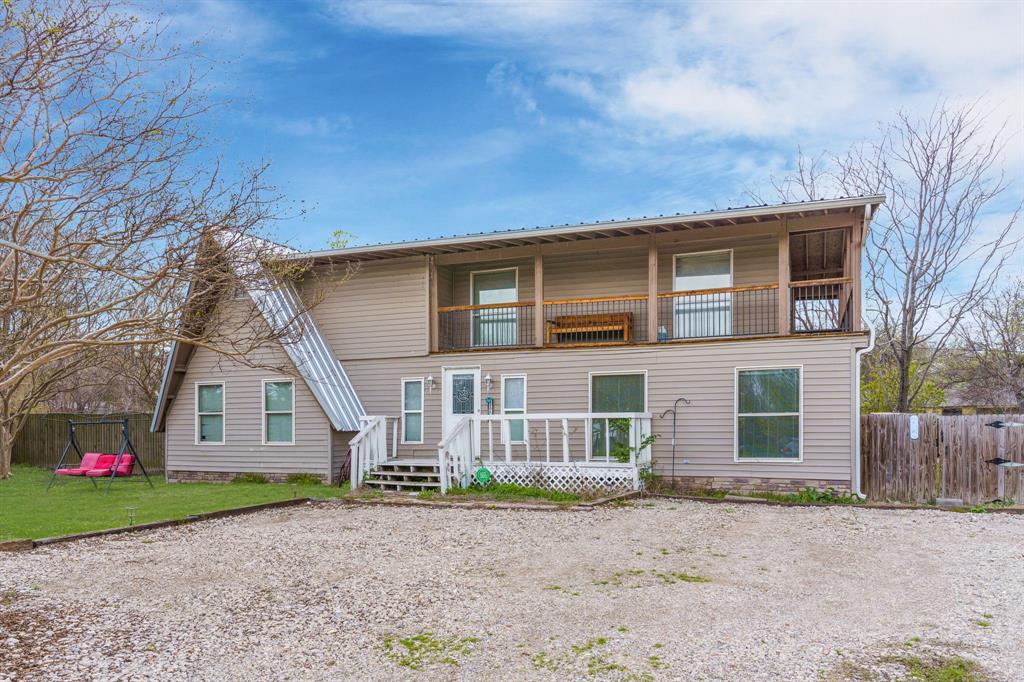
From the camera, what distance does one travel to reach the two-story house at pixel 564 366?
13.6 m

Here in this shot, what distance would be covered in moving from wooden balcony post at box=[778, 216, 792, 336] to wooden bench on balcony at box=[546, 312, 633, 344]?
2867 millimetres

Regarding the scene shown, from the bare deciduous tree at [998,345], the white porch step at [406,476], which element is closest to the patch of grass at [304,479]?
the white porch step at [406,476]

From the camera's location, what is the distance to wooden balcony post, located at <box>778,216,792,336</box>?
13.6 m

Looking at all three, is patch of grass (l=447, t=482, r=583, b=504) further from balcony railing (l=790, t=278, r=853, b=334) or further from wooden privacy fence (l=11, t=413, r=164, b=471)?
wooden privacy fence (l=11, t=413, r=164, b=471)

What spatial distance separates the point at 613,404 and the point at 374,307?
567 centimetres

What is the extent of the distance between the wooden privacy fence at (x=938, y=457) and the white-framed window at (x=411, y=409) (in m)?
8.45

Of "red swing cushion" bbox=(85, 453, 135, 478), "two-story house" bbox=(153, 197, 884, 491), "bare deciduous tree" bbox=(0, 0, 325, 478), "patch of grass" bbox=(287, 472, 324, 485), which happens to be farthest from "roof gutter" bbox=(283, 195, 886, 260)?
"red swing cushion" bbox=(85, 453, 135, 478)

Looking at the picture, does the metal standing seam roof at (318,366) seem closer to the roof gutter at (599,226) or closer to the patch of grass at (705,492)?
the roof gutter at (599,226)

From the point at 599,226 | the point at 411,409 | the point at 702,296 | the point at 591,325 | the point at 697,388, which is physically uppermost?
the point at 599,226

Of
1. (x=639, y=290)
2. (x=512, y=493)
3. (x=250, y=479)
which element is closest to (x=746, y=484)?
(x=512, y=493)

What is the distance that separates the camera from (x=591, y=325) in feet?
51.4

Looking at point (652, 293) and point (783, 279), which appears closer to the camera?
point (783, 279)

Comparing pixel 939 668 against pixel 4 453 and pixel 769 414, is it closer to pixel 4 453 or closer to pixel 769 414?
pixel 769 414

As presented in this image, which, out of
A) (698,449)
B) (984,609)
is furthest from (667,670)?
(698,449)
